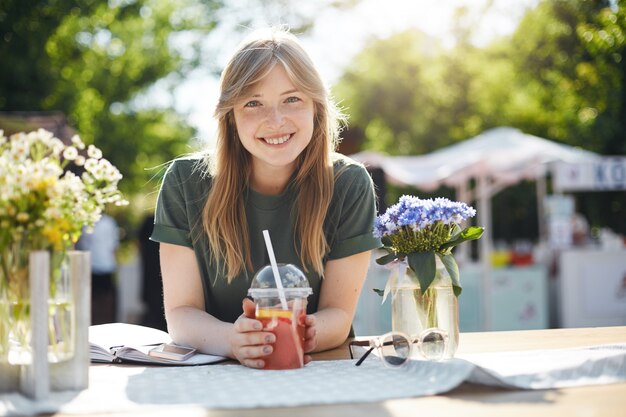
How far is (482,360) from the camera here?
1593mm

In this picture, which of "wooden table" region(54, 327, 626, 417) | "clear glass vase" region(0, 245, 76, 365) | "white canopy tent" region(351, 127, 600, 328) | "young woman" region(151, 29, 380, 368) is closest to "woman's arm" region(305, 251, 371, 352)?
"young woman" region(151, 29, 380, 368)

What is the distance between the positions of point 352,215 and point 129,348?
70 cm

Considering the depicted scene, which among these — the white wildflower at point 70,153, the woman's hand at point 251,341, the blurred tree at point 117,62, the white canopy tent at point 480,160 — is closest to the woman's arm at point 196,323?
the woman's hand at point 251,341

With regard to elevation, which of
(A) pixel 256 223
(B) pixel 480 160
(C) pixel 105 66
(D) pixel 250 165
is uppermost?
(C) pixel 105 66

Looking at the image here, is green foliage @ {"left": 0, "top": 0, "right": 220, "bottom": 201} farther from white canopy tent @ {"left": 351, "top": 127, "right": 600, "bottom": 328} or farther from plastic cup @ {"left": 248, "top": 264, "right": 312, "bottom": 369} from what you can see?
plastic cup @ {"left": 248, "top": 264, "right": 312, "bottom": 369}

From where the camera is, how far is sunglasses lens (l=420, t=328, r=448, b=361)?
1.54m

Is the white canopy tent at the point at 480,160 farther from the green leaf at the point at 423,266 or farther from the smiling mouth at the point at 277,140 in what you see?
the green leaf at the point at 423,266

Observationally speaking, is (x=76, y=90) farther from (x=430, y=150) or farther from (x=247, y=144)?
(x=430, y=150)

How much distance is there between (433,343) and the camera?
154 cm

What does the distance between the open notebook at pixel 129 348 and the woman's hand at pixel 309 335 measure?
21 centimetres

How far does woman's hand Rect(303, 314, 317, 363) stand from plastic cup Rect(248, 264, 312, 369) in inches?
1.8

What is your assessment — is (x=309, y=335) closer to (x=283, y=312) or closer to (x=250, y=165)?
(x=283, y=312)

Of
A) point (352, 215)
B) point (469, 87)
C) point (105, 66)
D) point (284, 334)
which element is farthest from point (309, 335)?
point (469, 87)

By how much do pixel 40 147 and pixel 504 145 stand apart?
836 centimetres
